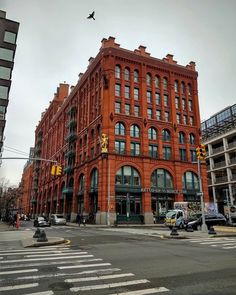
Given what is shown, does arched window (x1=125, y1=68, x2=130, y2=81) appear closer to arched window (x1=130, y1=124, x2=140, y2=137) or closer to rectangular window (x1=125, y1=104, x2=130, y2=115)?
rectangular window (x1=125, y1=104, x2=130, y2=115)

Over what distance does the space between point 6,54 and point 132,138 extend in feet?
79.4

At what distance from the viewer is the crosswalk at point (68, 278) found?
598 cm

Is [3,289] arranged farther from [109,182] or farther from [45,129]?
[45,129]

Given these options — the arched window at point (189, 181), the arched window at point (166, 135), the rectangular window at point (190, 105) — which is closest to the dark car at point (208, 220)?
the arched window at point (189, 181)

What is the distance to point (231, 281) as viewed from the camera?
671cm

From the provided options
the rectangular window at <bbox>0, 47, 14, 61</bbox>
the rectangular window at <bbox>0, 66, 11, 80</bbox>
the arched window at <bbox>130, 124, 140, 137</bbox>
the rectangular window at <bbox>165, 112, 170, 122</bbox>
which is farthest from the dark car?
the rectangular window at <bbox>0, 47, 14, 61</bbox>

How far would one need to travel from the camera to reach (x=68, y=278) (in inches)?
276

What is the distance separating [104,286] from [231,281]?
3.15 meters

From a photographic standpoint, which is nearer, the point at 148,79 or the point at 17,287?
the point at 17,287

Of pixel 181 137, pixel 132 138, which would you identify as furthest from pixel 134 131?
pixel 181 137

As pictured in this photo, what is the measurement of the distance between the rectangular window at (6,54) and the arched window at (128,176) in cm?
2497

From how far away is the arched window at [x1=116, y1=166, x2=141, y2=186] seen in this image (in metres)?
43.1

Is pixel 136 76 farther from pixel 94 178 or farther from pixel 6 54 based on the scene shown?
pixel 6 54

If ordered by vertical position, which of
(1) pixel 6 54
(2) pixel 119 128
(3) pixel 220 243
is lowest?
(3) pixel 220 243
